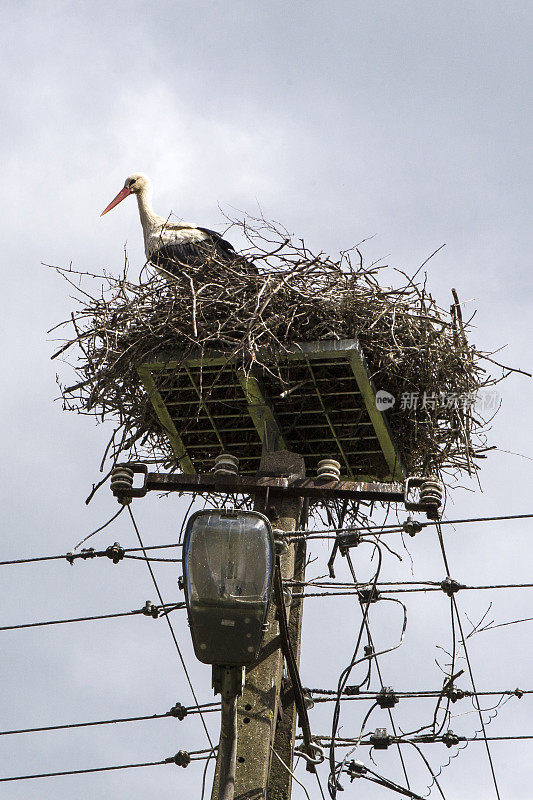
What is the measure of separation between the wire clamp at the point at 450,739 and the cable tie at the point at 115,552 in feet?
6.24

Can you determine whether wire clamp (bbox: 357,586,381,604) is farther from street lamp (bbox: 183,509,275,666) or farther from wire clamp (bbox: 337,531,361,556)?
street lamp (bbox: 183,509,275,666)

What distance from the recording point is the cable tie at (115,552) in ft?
21.6

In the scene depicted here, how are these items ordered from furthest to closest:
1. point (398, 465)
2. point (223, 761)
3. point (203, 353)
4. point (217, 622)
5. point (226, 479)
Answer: point (398, 465) → point (203, 353) → point (226, 479) → point (217, 622) → point (223, 761)

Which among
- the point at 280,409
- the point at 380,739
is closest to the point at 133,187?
the point at 280,409

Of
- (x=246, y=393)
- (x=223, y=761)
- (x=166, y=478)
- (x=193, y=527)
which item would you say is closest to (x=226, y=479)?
(x=166, y=478)

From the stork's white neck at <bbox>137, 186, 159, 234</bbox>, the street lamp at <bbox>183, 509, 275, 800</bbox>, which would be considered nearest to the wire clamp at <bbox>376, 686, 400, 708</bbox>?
the street lamp at <bbox>183, 509, 275, 800</bbox>

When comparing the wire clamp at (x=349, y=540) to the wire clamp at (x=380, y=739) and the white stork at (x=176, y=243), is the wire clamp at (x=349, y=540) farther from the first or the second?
the white stork at (x=176, y=243)

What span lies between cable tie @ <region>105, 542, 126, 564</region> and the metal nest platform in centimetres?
96

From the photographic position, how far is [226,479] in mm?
6289

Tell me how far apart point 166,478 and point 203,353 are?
881 millimetres

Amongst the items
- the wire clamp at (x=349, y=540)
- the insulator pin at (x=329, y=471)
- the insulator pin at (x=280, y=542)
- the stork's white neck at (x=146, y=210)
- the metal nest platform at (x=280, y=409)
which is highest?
the stork's white neck at (x=146, y=210)

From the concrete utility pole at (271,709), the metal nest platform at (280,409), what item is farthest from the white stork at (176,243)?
the concrete utility pole at (271,709)

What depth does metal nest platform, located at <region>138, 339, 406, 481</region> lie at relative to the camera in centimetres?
703

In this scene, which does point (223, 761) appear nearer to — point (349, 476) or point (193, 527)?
point (193, 527)
